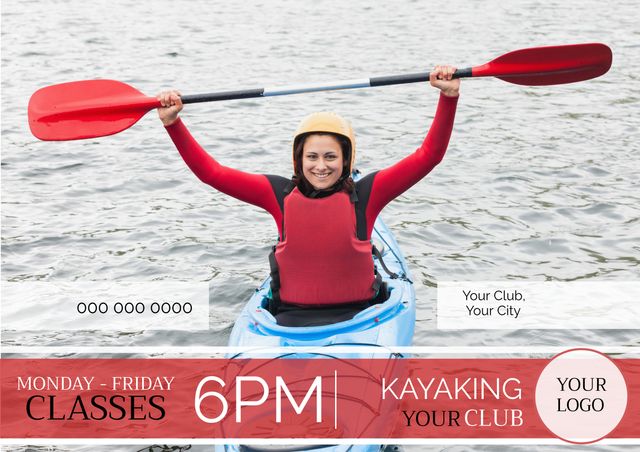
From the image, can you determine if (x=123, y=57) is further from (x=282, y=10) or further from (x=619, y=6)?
(x=619, y=6)

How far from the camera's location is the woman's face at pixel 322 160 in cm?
480

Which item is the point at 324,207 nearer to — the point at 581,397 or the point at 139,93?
the point at 139,93

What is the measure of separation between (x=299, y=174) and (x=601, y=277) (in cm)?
311

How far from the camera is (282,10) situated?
19.1 metres

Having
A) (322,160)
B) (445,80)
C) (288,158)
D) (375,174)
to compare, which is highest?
(445,80)

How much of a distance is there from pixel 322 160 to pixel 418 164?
0.53m

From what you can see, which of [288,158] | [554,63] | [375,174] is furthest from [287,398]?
[288,158]

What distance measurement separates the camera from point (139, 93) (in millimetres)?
5445

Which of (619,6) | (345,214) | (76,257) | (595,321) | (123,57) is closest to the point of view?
(345,214)

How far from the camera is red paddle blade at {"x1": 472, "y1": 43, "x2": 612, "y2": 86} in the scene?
5.21 metres

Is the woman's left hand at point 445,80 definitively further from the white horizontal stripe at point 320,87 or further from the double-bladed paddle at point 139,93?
the white horizontal stripe at point 320,87

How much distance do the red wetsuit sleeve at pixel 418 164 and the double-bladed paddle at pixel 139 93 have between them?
0.42 meters

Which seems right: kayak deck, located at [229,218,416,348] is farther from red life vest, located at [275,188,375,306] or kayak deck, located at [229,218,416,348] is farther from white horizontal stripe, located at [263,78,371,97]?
white horizontal stripe, located at [263,78,371,97]

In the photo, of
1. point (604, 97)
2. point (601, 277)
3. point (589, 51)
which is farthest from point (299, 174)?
point (604, 97)
